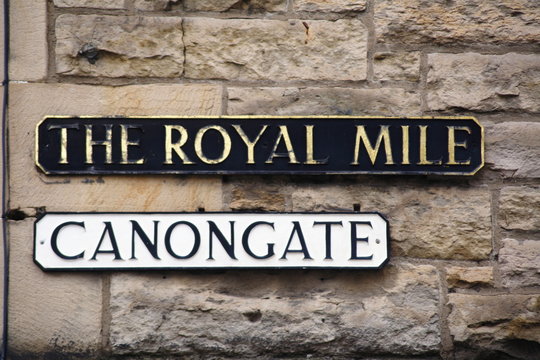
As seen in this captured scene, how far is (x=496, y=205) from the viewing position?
8.71 feet

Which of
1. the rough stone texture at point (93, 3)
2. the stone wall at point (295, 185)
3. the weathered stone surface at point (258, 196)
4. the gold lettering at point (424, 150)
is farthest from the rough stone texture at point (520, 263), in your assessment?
the rough stone texture at point (93, 3)

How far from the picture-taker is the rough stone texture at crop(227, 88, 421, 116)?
8.75 feet

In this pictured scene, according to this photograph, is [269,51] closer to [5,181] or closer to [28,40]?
[28,40]

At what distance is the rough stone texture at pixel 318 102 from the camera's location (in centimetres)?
267

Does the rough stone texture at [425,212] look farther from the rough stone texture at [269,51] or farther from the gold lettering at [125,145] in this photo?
the gold lettering at [125,145]

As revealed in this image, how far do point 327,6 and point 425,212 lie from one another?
0.83 metres

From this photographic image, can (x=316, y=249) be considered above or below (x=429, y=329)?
above

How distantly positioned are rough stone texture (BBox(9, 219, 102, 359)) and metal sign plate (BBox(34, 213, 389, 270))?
0.06 metres

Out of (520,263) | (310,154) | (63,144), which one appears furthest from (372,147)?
(63,144)

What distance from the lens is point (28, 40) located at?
2.65 m

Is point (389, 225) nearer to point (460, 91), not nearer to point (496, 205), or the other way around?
point (496, 205)

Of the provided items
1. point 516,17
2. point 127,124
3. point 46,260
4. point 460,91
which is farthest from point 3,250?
point 516,17

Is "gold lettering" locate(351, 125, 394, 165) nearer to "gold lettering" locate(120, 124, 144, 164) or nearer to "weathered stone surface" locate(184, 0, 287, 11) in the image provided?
"weathered stone surface" locate(184, 0, 287, 11)

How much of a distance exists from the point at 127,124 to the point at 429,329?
1.29 m
